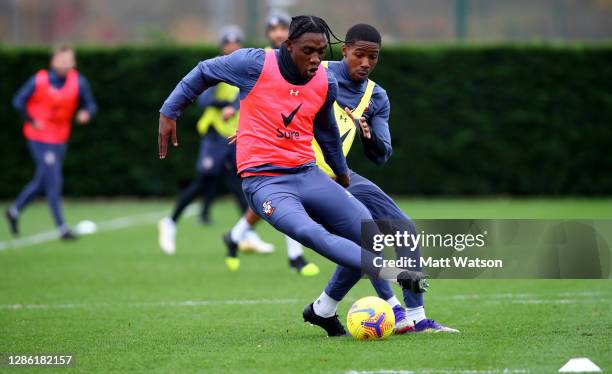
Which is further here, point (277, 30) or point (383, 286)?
point (277, 30)

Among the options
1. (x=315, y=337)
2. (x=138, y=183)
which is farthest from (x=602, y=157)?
(x=315, y=337)

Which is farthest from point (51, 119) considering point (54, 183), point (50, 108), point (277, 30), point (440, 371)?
point (440, 371)

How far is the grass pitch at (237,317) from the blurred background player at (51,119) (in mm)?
990

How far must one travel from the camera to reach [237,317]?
868 cm

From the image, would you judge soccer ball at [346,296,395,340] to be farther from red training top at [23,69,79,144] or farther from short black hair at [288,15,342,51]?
red training top at [23,69,79,144]

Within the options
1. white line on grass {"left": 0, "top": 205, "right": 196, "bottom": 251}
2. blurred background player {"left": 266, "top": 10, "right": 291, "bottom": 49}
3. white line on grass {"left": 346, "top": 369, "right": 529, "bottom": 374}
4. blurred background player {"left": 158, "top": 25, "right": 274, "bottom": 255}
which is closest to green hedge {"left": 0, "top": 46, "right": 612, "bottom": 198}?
white line on grass {"left": 0, "top": 205, "right": 196, "bottom": 251}

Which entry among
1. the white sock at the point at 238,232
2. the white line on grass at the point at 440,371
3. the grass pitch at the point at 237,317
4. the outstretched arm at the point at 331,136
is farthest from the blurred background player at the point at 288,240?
the white line on grass at the point at 440,371

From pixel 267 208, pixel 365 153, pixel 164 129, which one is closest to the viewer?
pixel 267 208

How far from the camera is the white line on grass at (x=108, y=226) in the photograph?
49.5 ft

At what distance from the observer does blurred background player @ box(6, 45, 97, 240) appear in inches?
609

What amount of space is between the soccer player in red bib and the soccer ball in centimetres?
53

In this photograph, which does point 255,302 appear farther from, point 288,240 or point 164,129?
point 164,129

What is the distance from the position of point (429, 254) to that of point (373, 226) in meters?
0.42

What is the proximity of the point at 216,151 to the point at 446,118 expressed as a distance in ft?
27.7
